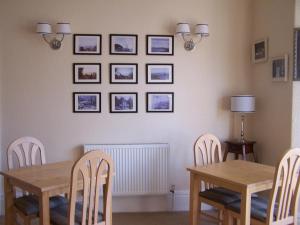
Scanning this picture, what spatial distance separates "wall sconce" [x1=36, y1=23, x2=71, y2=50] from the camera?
3.92m

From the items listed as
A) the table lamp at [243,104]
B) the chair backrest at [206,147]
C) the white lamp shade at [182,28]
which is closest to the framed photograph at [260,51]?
the table lamp at [243,104]

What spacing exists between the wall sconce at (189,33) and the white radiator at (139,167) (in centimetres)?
126

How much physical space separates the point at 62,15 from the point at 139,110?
56.6 inches

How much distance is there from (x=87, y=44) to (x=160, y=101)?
1107 millimetres

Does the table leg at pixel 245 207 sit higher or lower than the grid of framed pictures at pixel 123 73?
lower

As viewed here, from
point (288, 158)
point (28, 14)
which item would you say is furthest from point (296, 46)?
point (28, 14)

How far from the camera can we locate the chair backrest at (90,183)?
2.55 meters

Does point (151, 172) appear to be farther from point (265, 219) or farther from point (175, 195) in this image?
point (265, 219)

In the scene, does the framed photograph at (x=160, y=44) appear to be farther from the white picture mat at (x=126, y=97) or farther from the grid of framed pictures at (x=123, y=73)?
the white picture mat at (x=126, y=97)

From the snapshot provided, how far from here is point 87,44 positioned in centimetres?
416

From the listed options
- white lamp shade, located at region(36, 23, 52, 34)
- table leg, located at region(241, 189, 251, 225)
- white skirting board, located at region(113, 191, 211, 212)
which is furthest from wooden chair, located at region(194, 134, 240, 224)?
white lamp shade, located at region(36, 23, 52, 34)

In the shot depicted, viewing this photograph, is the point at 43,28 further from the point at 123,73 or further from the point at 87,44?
the point at 123,73

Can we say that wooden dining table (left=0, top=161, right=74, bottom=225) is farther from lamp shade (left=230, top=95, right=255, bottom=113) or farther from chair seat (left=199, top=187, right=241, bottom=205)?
lamp shade (left=230, top=95, right=255, bottom=113)

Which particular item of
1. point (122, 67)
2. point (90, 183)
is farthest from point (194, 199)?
point (122, 67)
